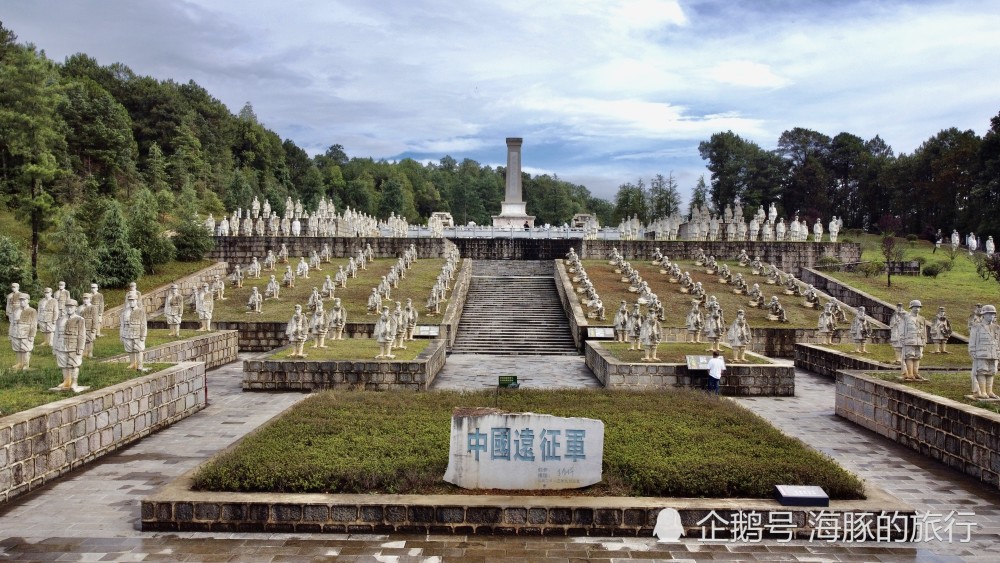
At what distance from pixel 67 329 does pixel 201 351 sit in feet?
24.9

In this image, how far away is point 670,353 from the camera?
15992mm

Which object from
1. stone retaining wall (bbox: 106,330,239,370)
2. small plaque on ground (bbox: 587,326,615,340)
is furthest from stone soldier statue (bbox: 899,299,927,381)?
stone retaining wall (bbox: 106,330,239,370)

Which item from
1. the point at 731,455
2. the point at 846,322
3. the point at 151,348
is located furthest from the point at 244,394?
the point at 846,322

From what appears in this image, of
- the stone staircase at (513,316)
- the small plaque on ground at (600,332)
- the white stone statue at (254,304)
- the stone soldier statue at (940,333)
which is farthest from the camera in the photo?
the white stone statue at (254,304)

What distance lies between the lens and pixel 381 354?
15.0 metres

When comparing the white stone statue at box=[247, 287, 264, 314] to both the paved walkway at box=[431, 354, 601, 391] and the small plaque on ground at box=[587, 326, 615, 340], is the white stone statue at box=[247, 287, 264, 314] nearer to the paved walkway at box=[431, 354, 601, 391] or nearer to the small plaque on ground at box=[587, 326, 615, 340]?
the paved walkway at box=[431, 354, 601, 391]

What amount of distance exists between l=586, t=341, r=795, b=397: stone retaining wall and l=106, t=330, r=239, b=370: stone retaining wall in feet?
28.5

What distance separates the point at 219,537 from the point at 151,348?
366 inches

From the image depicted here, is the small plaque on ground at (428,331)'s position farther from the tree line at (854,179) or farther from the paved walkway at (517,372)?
the tree line at (854,179)

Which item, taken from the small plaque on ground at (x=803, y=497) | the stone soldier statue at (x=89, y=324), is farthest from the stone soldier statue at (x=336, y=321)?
the small plaque on ground at (x=803, y=497)

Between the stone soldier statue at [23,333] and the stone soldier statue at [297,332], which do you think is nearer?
the stone soldier statue at [23,333]

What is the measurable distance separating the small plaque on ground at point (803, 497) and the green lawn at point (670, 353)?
7.77 m

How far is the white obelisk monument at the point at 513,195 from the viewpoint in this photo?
47.2 meters

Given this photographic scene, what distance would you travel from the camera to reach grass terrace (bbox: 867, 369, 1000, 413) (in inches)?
372
